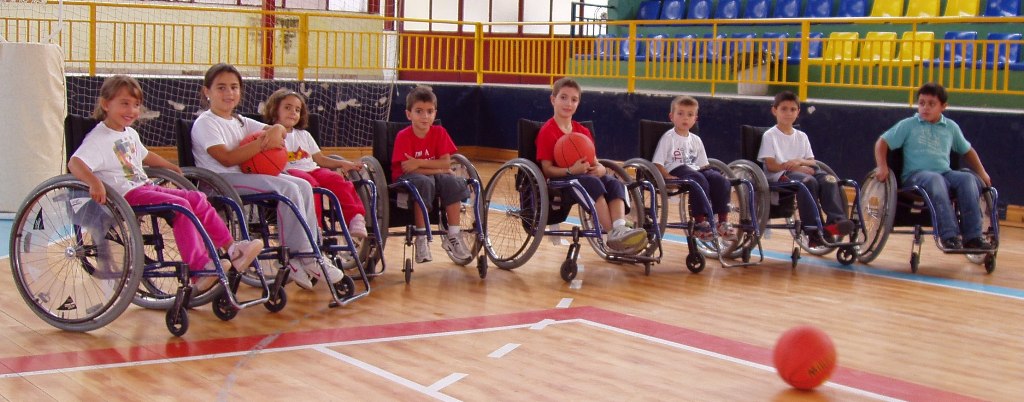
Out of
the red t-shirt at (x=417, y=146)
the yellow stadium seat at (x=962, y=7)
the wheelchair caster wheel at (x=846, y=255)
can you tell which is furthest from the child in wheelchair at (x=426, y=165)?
the yellow stadium seat at (x=962, y=7)

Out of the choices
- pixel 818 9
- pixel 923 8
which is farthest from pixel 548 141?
pixel 818 9

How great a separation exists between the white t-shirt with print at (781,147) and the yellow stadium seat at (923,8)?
5.38 m

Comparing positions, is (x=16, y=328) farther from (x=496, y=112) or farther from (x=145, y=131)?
(x=496, y=112)

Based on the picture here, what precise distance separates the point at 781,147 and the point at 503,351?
2754mm

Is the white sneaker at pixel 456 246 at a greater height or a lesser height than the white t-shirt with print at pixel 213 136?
lesser

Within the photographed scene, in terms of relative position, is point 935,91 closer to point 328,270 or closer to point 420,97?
point 420,97

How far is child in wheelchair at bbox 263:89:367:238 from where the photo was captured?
491 cm

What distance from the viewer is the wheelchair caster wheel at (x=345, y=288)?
470cm

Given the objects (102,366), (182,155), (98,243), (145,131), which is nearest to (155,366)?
(102,366)

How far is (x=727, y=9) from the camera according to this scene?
12.8 metres

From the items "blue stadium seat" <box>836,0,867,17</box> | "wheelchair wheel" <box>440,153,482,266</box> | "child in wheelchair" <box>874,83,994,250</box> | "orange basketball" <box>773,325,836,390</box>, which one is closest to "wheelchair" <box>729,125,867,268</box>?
"child in wheelchair" <box>874,83,994,250</box>

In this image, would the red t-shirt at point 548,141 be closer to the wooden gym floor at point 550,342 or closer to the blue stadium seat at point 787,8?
the wooden gym floor at point 550,342

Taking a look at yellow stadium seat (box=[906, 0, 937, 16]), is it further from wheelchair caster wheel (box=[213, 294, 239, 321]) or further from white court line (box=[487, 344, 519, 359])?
wheelchair caster wheel (box=[213, 294, 239, 321])

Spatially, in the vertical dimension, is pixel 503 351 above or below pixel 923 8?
below
